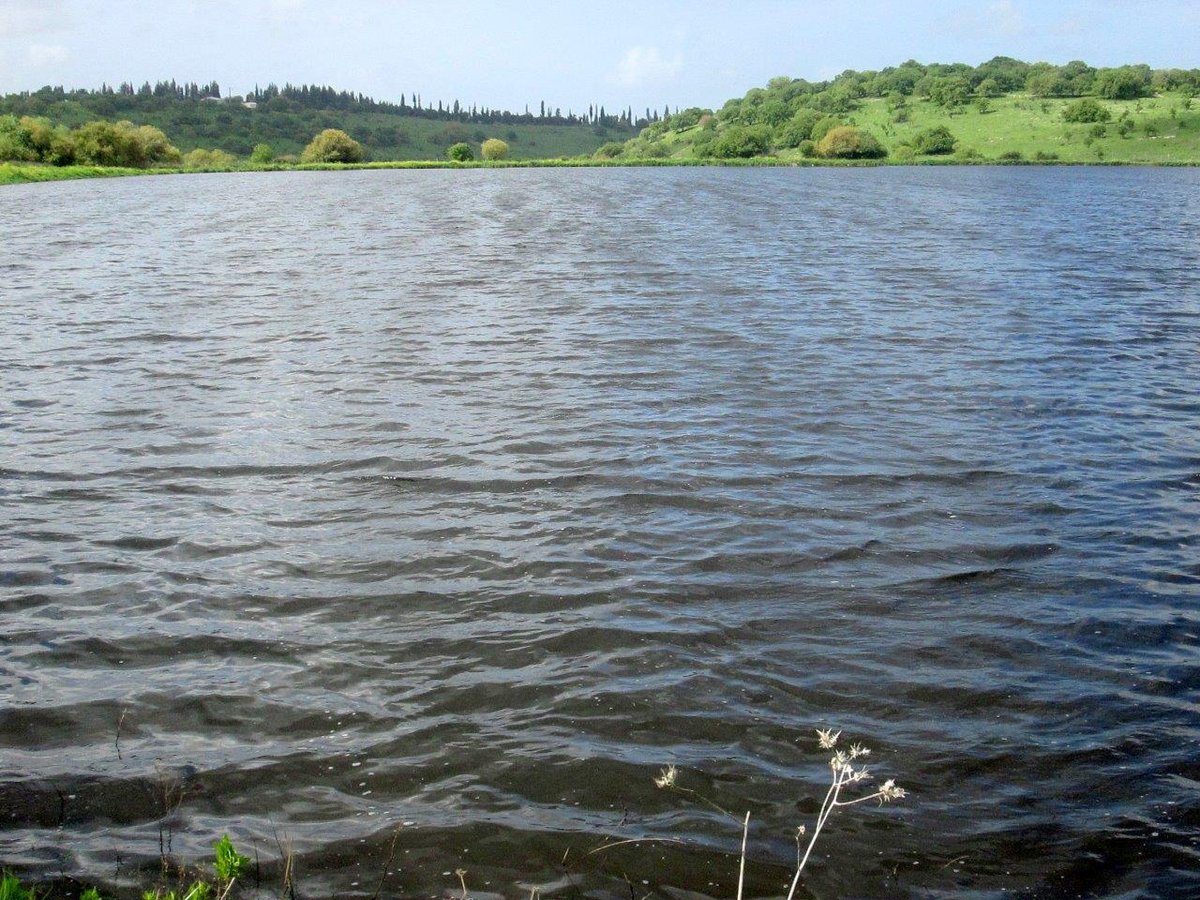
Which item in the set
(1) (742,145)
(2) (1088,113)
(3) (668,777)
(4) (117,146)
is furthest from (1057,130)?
(3) (668,777)

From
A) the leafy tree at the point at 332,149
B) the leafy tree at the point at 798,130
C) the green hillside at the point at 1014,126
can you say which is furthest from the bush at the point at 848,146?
the leafy tree at the point at 332,149

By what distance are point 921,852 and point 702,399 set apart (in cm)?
978

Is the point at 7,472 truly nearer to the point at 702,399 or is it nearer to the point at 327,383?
the point at 327,383

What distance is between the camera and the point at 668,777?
221 inches

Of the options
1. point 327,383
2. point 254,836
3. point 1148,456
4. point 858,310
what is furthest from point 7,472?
point 858,310

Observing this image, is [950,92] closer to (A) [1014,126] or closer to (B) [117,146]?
(A) [1014,126]

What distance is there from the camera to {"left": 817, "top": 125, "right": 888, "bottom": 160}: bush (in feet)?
502

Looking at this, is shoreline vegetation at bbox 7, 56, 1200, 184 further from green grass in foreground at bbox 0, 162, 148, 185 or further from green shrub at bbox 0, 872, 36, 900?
green shrub at bbox 0, 872, 36, 900

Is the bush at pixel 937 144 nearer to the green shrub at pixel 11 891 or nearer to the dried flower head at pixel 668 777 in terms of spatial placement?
the dried flower head at pixel 668 777

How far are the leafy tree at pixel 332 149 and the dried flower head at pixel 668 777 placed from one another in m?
148

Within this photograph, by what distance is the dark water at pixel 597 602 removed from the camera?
17.7ft

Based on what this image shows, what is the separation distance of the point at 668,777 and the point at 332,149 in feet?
487

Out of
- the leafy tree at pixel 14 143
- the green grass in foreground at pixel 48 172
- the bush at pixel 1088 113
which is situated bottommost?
the green grass in foreground at pixel 48 172

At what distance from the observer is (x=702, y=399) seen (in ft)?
47.9
